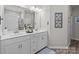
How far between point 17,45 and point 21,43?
154 mm

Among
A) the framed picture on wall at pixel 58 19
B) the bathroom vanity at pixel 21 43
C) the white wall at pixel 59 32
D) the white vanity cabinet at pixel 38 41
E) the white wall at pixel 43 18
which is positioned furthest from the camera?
the white wall at pixel 43 18

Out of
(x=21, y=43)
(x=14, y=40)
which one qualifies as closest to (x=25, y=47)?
(x=21, y=43)

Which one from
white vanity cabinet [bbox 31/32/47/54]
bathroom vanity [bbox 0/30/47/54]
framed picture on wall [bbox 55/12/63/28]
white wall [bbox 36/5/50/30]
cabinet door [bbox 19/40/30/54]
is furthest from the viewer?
white wall [bbox 36/5/50/30]

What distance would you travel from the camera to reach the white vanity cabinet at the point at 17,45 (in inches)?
78.9

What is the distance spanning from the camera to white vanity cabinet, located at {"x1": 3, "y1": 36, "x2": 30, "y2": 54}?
78.9 inches

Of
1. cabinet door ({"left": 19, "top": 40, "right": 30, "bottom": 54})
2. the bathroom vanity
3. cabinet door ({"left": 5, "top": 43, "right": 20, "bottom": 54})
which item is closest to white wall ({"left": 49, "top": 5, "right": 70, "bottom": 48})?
the bathroom vanity

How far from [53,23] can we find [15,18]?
159 cm

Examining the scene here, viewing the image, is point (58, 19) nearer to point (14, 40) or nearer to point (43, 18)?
point (43, 18)

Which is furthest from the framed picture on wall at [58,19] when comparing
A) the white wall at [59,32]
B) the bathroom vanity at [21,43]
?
the bathroom vanity at [21,43]

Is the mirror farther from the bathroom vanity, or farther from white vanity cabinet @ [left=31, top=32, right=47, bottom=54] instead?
white vanity cabinet @ [left=31, top=32, right=47, bottom=54]

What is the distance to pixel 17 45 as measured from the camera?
2307mm

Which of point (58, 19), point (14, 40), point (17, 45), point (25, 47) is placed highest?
point (58, 19)

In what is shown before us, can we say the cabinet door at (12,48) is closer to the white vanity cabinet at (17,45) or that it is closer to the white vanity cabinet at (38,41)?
the white vanity cabinet at (17,45)

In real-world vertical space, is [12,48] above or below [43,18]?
below
